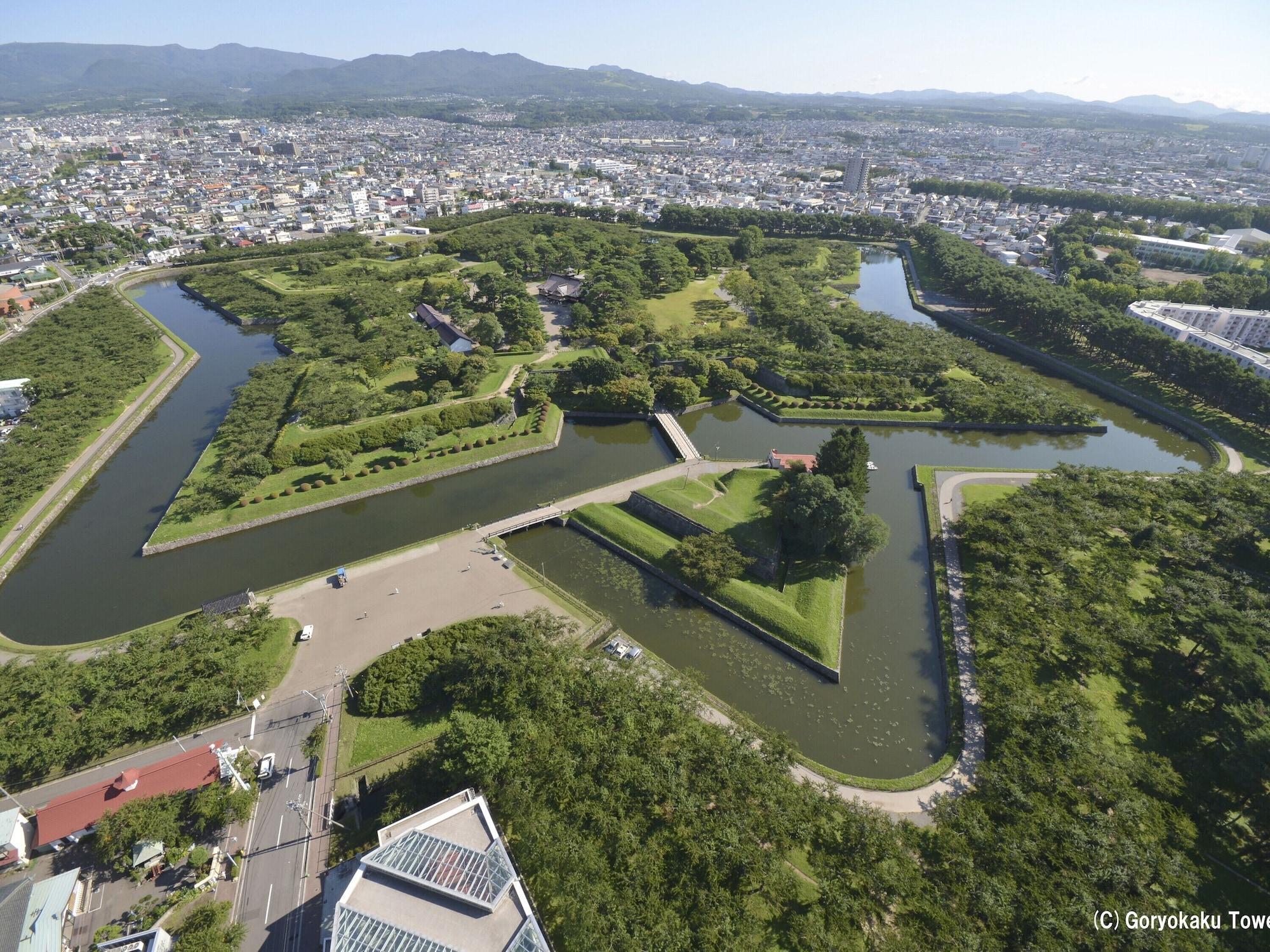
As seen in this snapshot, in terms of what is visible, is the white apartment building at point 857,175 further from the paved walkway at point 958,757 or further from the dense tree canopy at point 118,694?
the dense tree canopy at point 118,694

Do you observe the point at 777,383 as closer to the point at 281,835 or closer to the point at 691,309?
the point at 691,309

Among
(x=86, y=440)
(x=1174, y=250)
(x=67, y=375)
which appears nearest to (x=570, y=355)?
(x=86, y=440)

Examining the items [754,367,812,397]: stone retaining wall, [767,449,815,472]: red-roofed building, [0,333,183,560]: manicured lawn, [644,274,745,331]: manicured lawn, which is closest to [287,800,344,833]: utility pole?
[0,333,183,560]: manicured lawn

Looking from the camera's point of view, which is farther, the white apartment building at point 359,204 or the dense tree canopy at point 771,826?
the white apartment building at point 359,204

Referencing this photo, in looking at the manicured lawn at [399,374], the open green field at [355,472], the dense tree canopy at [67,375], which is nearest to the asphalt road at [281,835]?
the open green field at [355,472]

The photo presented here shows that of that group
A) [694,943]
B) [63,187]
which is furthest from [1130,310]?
[63,187]

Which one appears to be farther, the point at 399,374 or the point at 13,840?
the point at 399,374
